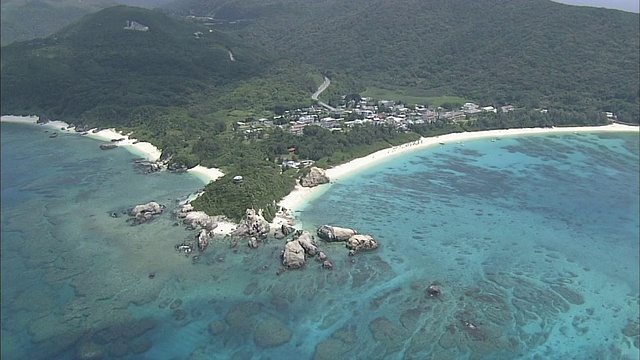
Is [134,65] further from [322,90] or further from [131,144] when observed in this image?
[322,90]

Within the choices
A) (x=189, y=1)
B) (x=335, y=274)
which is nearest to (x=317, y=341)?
(x=335, y=274)

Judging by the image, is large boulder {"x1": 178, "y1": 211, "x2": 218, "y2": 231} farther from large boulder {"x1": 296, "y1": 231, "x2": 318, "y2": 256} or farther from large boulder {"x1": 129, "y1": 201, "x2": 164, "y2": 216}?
large boulder {"x1": 296, "y1": 231, "x2": 318, "y2": 256}

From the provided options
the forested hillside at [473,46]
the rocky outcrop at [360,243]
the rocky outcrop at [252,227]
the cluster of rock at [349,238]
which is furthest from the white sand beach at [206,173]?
the forested hillside at [473,46]

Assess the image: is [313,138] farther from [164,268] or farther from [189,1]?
[189,1]

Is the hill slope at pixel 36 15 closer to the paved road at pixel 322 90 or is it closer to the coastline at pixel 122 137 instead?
the coastline at pixel 122 137

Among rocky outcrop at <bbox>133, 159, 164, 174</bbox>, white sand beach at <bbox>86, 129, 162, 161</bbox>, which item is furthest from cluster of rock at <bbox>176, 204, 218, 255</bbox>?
white sand beach at <bbox>86, 129, 162, 161</bbox>
